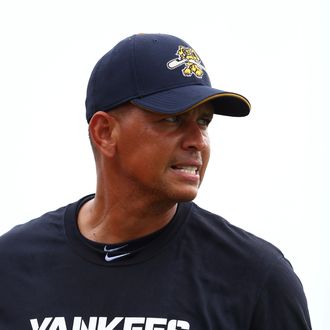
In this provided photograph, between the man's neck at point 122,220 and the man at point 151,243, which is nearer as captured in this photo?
the man at point 151,243

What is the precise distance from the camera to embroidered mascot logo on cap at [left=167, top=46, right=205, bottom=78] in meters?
2.86

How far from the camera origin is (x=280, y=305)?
273cm

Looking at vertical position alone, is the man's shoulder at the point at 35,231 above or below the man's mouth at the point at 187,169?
below

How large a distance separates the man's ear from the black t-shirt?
257 millimetres

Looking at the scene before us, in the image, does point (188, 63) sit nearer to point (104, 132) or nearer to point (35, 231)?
point (104, 132)

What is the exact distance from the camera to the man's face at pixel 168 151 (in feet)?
9.09

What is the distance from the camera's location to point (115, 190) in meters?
2.96

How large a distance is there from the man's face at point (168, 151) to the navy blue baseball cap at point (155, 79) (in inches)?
1.8

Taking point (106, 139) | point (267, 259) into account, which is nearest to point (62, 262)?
point (106, 139)

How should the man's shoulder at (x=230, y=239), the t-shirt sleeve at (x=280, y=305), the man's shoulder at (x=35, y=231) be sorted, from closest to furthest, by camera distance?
1. the t-shirt sleeve at (x=280, y=305)
2. the man's shoulder at (x=230, y=239)
3. the man's shoulder at (x=35, y=231)

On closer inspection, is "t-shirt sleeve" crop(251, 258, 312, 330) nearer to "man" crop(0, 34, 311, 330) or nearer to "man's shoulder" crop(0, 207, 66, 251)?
"man" crop(0, 34, 311, 330)

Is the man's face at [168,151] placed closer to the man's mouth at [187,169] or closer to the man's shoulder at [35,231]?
the man's mouth at [187,169]

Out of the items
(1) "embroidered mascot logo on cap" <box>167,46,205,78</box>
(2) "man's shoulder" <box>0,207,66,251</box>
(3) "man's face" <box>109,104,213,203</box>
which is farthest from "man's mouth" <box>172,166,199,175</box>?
(2) "man's shoulder" <box>0,207,66,251</box>

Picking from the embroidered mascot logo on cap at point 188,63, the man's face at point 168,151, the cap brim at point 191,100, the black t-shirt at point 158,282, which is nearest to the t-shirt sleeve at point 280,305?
the black t-shirt at point 158,282
